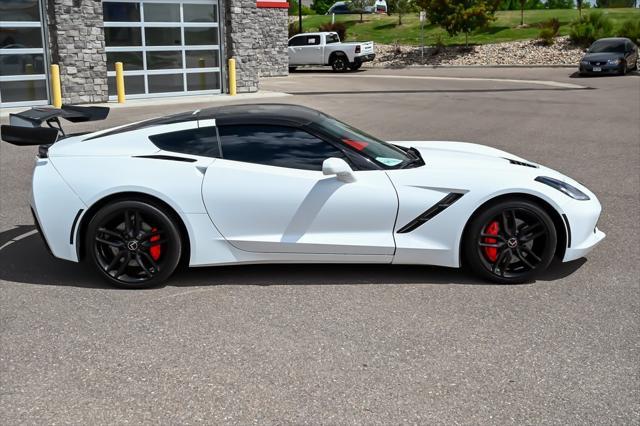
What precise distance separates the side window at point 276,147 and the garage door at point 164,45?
16511 mm

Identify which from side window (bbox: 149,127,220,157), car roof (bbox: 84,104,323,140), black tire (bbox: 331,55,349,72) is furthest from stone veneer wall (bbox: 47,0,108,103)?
black tire (bbox: 331,55,349,72)

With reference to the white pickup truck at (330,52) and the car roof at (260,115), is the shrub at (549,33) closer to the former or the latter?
the white pickup truck at (330,52)

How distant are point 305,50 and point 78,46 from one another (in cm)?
1907

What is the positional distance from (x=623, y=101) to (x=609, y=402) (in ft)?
61.5

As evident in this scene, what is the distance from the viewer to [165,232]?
531cm

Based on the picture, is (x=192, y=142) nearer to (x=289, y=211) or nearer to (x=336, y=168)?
(x=289, y=211)

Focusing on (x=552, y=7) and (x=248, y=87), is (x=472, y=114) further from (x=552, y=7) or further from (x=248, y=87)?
(x=552, y=7)

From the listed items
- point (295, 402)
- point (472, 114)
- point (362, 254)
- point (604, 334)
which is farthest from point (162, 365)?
point (472, 114)

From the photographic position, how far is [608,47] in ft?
105

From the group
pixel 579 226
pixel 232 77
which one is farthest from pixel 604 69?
pixel 579 226

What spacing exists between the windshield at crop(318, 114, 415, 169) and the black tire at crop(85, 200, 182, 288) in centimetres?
141

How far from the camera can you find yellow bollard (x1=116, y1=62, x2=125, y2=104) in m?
20.4

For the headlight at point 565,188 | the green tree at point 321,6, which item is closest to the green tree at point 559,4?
the green tree at point 321,6

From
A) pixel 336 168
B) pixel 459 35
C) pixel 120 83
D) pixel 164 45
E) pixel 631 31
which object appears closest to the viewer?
pixel 336 168
